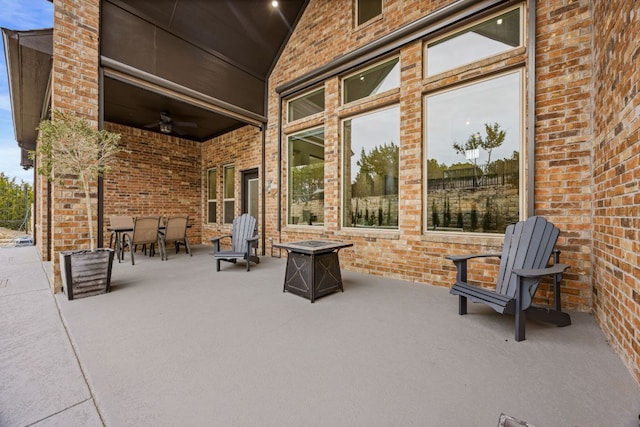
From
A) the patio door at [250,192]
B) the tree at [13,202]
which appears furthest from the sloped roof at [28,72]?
the tree at [13,202]

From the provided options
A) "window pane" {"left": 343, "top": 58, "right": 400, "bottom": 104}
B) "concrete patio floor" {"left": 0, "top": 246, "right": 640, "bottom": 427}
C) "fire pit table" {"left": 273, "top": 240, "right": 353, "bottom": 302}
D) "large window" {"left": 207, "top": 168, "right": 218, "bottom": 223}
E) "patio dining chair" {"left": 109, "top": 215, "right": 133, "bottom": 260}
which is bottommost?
"concrete patio floor" {"left": 0, "top": 246, "right": 640, "bottom": 427}

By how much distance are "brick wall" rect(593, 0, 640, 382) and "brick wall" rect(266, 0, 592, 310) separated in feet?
0.53

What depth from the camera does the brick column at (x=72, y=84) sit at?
10.3ft

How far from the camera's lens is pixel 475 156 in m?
3.29

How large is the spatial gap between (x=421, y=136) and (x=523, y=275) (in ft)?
7.39

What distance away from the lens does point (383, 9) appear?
395 cm

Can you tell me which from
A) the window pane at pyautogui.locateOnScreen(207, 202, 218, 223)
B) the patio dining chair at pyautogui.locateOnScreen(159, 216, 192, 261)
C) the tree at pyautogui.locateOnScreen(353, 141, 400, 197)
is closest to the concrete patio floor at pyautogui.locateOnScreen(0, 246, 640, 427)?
the tree at pyautogui.locateOnScreen(353, 141, 400, 197)

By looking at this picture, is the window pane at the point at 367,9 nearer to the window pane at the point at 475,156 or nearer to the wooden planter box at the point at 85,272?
the window pane at the point at 475,156

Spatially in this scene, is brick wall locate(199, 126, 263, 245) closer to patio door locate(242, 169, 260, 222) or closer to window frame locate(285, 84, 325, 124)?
patio door locate(242, 169, 260, 222)

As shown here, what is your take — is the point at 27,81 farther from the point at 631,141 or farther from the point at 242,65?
the point at 631,141

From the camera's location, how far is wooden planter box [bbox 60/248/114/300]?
2902mm

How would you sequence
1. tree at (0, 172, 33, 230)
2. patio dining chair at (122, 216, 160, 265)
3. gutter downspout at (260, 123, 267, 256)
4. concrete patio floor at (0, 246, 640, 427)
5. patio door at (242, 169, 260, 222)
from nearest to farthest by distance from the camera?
concrete patio floor at (0, 246, 640, 427), patio dining chair at (122, 216, 160, 265), gutter downspout at (260, 123, 267, 256), patio door at (242, 169, 260, 222), tree at (0, 172, 33, 230)

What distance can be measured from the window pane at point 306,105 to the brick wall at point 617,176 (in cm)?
362

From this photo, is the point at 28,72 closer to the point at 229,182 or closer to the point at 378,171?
the point at 229,182
